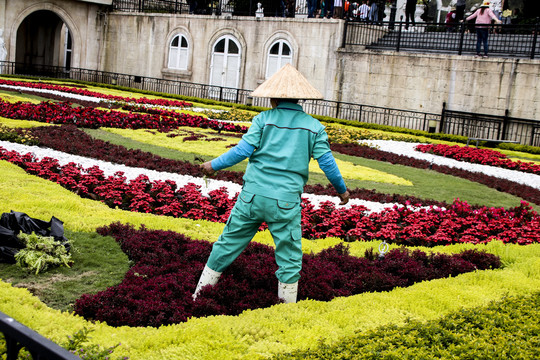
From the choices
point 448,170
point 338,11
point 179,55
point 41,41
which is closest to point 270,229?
point 448,170

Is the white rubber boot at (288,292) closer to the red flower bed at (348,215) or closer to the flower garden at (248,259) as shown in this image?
the flower garden at (248,259)

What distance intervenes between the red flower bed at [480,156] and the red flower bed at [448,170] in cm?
137

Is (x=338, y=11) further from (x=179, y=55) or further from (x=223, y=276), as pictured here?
(x=223, y=276)

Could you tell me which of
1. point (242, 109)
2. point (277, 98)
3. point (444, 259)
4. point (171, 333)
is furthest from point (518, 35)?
point (171, 333)

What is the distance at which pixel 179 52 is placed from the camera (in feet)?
93.6

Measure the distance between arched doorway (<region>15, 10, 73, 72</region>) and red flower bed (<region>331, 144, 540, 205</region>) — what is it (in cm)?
2554

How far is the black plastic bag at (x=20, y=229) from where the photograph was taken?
461cm

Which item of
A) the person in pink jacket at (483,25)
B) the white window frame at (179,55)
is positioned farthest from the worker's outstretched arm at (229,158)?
the white window frame at (179,55)

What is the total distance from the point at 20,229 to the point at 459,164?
10.2 metres

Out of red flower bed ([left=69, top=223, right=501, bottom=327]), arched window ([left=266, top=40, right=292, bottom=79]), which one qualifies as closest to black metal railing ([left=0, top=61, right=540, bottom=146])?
arched window ([left=266, top=40, right=292, bottom=79])

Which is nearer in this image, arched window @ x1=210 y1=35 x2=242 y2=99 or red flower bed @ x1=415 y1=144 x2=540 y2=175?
red flower bed @ x1=415 y1=144 x2=540 y2=175

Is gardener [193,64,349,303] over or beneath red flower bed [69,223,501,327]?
over

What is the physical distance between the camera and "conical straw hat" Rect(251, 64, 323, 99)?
4070 millimetres

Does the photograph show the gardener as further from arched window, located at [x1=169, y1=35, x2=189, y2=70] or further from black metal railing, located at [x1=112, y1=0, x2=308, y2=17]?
arched window, located at [x1=169, y1=35, x2=189, y2=70]
